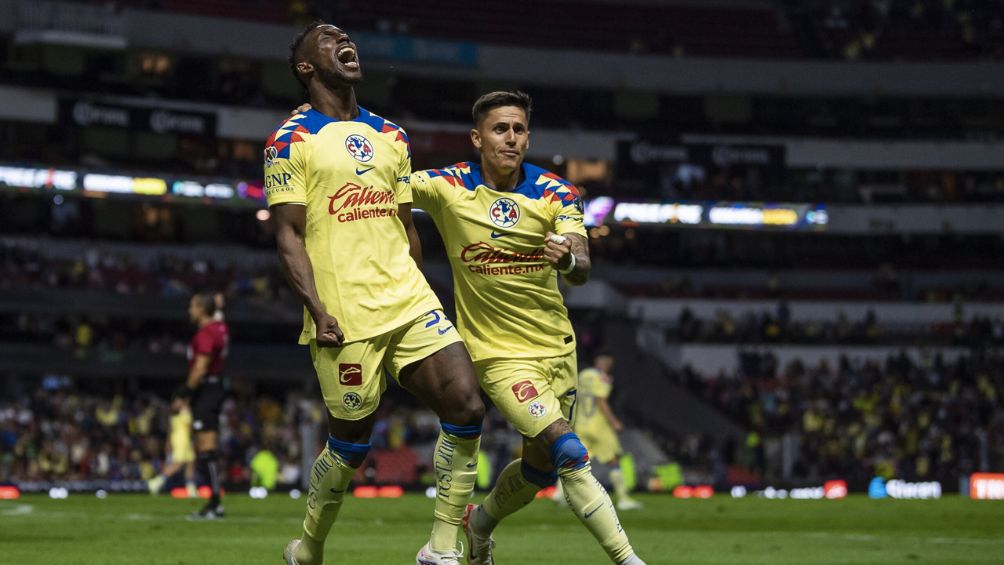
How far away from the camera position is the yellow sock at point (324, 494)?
827cm

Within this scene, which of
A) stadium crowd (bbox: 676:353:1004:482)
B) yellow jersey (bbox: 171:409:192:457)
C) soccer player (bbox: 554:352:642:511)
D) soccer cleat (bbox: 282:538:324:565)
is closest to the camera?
soccer cleat (bbox: 282:538:324:565)

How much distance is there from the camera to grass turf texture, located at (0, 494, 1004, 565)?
11.8 m

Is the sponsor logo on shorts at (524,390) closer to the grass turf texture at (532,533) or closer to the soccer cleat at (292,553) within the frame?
the soccer cleat at (292,553)

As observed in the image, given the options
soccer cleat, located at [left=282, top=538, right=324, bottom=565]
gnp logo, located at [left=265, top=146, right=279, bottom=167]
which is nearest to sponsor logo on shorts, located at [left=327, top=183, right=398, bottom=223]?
gnp logo, located at [left=265, top=146, right=279, bottom=167]

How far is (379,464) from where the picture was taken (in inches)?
1406

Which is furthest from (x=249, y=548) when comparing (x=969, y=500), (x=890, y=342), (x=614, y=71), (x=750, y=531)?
(x=614, y=71)

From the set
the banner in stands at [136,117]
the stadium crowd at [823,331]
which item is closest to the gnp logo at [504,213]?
the banner in stands at [136,117]

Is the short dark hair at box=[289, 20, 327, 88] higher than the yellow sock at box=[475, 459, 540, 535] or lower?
higher

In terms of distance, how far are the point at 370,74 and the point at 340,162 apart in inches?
1929

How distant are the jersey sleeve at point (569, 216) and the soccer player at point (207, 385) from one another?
880 cm

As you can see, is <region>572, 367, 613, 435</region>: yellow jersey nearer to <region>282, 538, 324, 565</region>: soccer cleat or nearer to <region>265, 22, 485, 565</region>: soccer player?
<region>282, 538, 324, 565</region>: soccer cleat

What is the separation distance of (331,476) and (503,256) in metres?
1.76

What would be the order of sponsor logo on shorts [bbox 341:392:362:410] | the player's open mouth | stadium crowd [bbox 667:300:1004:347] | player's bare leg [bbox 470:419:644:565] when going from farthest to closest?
1. stadium crowd [bbox 667:300:1004:347]
2. the player's open mouth
3. player's bare leg [bbox 470:419:644:565]
4. sponsor logo on shorts [bbox 341:392:362:410]

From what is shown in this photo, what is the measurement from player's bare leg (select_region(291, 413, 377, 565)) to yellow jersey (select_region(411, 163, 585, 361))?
125cm
